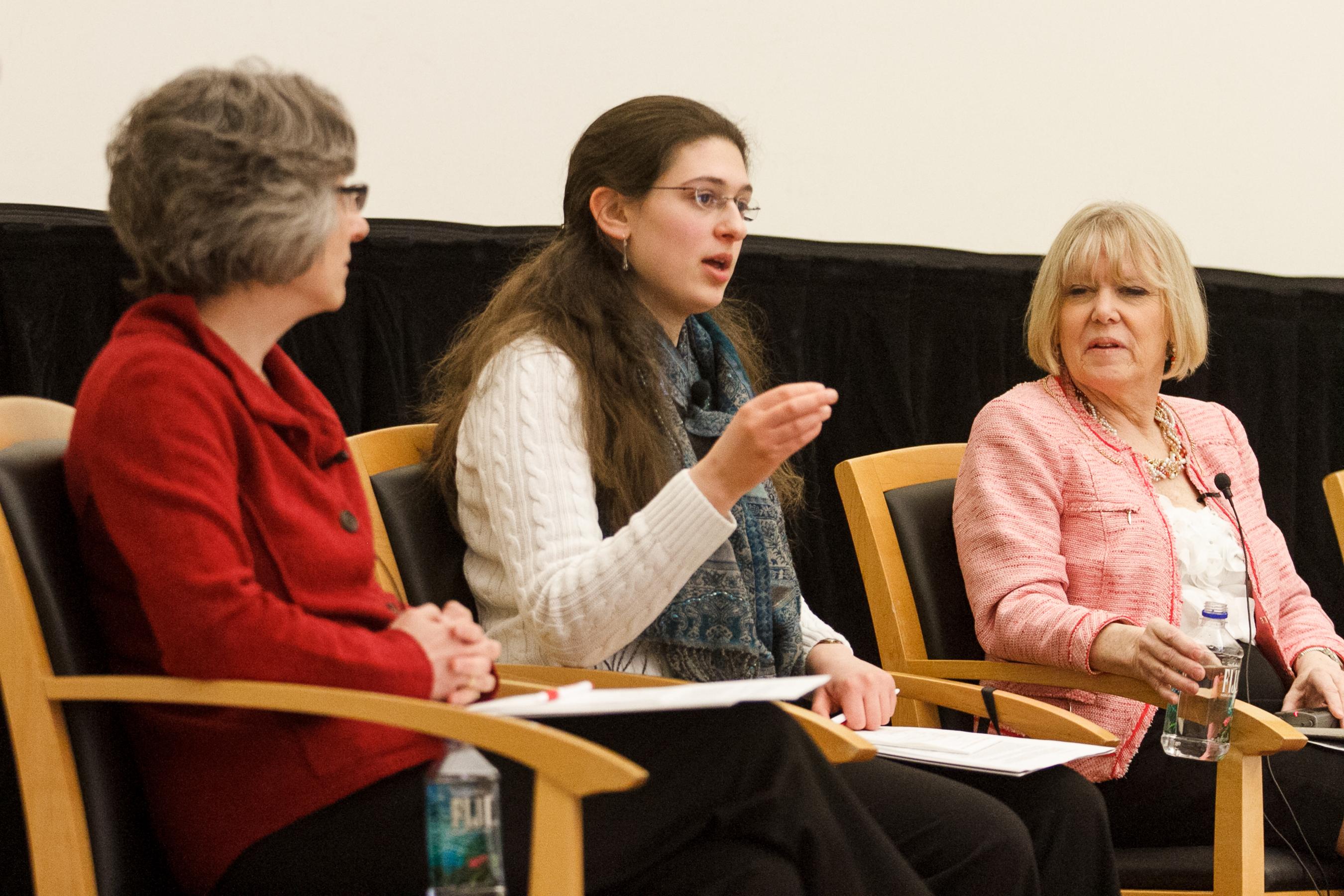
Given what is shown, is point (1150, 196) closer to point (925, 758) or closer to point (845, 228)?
point (845, 228)

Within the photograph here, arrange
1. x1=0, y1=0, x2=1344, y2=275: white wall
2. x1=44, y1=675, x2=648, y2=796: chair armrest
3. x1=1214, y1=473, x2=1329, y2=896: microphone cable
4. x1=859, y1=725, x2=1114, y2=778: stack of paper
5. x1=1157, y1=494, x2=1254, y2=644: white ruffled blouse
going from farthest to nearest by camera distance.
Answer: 1. x1=0, y1=0, x2=1344, y2=275: white wall
2. x1=1157, y1=494, x2=1254, y2=644: white ruffled blouse
3. x1=1214, y1=473, x2=1329, y2=896: microphone cable
4. x1=859, y1=725, x2=1114, y2=778: stack of paper
5. x1=44, y1=675, x2=648, y2=796: chair armrest

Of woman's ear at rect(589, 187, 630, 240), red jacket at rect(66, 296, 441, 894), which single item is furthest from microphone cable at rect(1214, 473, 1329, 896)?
red jacket at rect(66, 296, 441, 894)

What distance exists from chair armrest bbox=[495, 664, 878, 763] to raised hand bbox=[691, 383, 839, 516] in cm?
23

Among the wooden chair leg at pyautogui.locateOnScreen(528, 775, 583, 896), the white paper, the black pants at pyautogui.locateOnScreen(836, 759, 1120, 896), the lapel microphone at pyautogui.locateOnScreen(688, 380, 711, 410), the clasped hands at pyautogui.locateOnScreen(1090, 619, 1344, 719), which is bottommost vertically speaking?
the black pants at pyautogui.locateOnScreen(836, 759, 1120, 896)

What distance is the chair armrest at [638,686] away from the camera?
1304 mm

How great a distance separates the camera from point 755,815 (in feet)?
3.70

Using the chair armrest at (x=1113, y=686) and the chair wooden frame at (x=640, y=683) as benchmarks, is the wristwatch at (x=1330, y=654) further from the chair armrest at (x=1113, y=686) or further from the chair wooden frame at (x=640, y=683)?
the chair wooden frame at (x=640, y=683)

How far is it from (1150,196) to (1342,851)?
1.79 metres

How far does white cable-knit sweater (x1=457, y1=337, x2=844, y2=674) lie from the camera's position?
4.54ft

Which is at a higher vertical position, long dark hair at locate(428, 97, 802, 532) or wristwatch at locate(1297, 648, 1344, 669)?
long dark hair at locate(428, 97, 802, 532)

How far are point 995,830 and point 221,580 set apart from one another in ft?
2.74

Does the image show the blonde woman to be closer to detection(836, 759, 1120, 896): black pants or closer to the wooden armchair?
detection(836, 759, 1120, 896): black pants

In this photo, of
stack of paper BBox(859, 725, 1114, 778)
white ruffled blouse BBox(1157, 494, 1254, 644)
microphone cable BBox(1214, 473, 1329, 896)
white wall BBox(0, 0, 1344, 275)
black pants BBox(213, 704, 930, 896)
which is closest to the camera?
black pants BBox(213, 704, 930, 896)

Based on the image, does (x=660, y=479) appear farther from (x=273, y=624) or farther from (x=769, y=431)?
(x=273, y=624)
